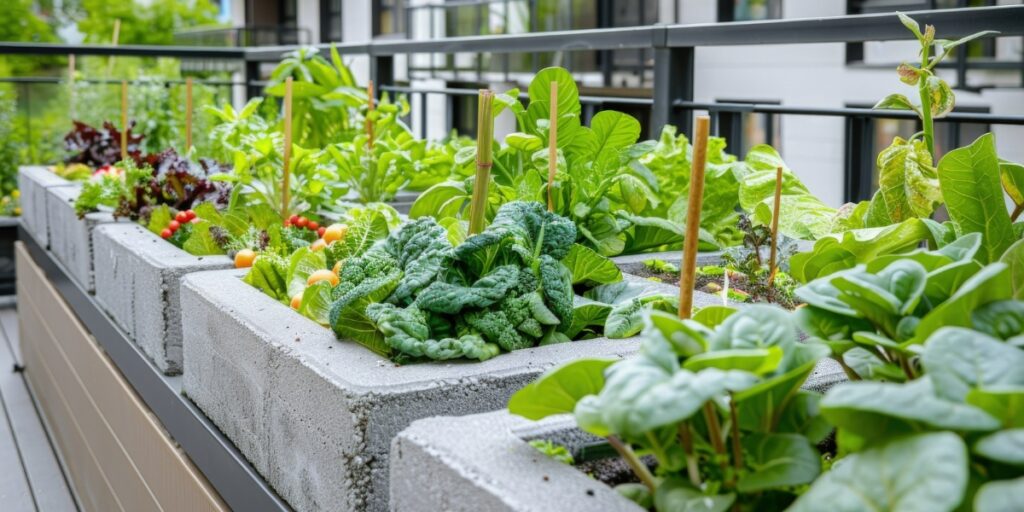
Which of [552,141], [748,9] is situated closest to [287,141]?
[552,141]

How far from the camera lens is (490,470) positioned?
94 cm

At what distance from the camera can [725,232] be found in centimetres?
224

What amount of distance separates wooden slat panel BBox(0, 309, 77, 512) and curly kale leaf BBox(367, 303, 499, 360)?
2.14 metres

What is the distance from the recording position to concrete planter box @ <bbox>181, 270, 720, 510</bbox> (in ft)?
4.03

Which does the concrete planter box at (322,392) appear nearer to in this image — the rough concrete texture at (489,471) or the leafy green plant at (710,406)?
the rough concrete texture at (489,471)

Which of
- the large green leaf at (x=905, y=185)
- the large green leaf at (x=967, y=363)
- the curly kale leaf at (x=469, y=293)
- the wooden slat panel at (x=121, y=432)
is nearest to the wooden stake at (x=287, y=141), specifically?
the wooden slat panel at (x=121, y=432)

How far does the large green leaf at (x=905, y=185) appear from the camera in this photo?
1.48m

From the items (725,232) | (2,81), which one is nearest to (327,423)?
(725,232)

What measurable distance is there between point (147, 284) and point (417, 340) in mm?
1065

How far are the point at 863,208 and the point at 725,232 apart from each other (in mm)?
581

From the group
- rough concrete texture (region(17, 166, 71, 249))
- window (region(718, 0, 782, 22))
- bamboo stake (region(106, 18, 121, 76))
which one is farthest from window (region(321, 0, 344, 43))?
rough concrete texture (region(17, 166, 71, 249))

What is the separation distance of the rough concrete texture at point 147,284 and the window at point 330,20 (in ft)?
61.7

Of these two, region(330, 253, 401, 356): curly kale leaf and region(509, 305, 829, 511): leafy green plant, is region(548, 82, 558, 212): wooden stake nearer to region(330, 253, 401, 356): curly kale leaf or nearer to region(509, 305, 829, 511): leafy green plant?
region(330, 253, 401, 356): curly kale leaf

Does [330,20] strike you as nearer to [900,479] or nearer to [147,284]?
[147,284]
